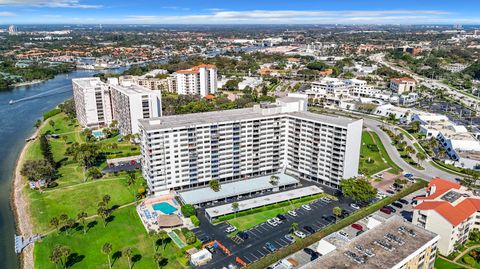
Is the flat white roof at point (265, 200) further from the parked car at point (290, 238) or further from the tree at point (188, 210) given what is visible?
the parked car at point (290, 238)

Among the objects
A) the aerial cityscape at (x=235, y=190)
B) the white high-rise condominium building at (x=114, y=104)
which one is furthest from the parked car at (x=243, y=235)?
the white high-rise condominium building at (x=114, y=104)

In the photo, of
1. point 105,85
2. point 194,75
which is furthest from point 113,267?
point 194,75

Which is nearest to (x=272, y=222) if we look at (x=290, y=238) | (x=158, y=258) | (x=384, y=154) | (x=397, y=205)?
(x=290, y=238)

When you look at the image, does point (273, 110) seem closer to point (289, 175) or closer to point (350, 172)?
point (289, 175)

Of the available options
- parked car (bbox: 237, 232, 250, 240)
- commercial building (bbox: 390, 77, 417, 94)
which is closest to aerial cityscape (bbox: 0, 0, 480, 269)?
parked car (bbox: 237, 232, 250, 240)

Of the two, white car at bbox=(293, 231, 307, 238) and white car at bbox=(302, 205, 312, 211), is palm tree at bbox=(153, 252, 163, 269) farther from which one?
white car at bbox=(302, 205, 312, 211)

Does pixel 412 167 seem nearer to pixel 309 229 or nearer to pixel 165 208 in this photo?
pixel 309 229
